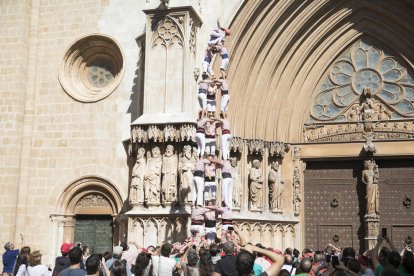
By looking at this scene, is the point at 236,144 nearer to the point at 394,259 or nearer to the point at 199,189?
the point at 199,189

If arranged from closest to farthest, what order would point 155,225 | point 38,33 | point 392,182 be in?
point 155,225 → point 392,182 → point 38,33

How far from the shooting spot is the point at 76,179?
15672 millimetres

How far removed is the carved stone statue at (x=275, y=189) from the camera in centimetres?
1530

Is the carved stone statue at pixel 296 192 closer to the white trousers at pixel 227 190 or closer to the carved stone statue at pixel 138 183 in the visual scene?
the carved stone statue at pixel 138 183

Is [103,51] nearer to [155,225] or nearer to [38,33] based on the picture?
[38,33]

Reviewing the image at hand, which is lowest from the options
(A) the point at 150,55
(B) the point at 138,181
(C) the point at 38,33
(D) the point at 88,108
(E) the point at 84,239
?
(E) the point at 84,239

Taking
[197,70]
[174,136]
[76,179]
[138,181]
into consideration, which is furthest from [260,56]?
[76,179]

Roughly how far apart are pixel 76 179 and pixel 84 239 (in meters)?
1.64

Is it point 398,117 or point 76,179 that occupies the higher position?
point 398,117

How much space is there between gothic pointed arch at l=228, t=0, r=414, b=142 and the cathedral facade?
3cm

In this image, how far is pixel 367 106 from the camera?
15.8 metres

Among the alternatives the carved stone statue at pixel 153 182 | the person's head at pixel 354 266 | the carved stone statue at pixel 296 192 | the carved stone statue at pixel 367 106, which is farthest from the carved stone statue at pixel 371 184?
the person's head at pixel 354 266

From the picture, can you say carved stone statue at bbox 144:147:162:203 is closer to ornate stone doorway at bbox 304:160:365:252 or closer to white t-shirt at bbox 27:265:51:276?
ornate stone doorway at bbox 304:160:365:252

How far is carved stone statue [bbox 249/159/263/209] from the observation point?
1506 cm
